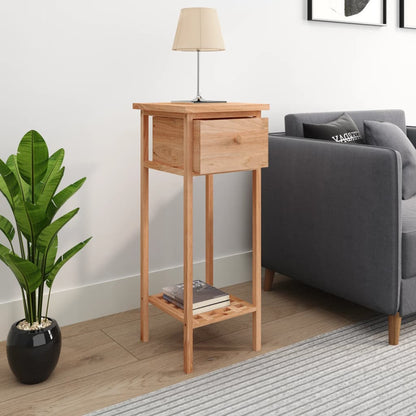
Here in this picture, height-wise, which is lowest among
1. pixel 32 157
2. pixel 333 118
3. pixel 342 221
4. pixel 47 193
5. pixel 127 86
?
pixel 342 221

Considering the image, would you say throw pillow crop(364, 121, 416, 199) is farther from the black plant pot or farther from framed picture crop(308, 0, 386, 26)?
the black plant pot

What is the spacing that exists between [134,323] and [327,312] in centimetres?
77

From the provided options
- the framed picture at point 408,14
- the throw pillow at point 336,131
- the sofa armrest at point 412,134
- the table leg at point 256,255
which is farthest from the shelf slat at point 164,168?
the framed picture at point 408,14

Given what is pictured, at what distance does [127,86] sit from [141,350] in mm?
985

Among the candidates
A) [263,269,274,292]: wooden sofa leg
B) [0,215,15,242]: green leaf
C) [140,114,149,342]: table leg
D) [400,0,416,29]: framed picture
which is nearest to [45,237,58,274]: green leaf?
[0,215,15,242]: green leaf

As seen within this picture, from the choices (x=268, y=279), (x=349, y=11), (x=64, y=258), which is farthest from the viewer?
(x=349, y=11)

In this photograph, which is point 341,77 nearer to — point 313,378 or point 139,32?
point 139,32

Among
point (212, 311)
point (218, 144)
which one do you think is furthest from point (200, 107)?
point (212, 311)

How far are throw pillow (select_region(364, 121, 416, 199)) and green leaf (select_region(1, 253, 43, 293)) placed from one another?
143 centimetres

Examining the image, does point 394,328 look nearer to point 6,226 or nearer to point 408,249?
point 408,249

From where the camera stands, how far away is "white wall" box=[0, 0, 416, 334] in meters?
1.98

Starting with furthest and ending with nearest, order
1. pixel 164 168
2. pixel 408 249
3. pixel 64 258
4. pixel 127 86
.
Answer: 1. pixel 127 86
2. pixel 408 249
3. pixel 164 168
4. pixel 64 258

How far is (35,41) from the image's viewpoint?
1.96 metres

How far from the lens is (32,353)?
166 cm
